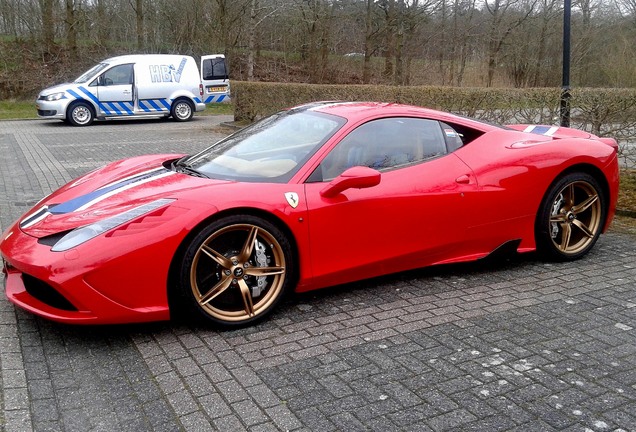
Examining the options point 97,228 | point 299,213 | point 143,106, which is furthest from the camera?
point 143,106

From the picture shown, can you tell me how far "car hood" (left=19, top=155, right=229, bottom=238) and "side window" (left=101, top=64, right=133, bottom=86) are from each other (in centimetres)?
1507

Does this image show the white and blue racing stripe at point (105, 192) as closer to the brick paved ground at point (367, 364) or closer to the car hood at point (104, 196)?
the car hood at point (104, 196)

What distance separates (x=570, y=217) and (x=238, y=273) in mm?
2966

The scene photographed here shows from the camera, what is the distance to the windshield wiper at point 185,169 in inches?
165

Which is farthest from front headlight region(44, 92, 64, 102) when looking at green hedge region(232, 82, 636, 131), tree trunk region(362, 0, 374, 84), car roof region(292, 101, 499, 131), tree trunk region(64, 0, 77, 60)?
tree trunk region(362, 0, 374, 84)

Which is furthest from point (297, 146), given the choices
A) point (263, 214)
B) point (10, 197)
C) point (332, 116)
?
point (10, 197)

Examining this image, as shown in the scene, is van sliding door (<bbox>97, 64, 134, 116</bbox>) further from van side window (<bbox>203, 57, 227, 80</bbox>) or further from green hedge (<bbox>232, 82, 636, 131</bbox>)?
green hedge (<bbox>232, 82, 636, 131</bbox>)

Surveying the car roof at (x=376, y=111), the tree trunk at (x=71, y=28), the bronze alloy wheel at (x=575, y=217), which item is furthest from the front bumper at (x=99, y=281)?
the tree trunk at (x=71, y=28)

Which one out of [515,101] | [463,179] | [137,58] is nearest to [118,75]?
[137,58]

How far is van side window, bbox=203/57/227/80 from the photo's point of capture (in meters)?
22.9

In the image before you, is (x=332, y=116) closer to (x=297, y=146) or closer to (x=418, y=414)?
(x=297, y=146)

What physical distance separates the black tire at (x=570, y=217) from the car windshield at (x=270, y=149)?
1.91m

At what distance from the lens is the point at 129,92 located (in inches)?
743

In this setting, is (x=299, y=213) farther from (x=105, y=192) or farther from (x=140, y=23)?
(x=140, y=23)
